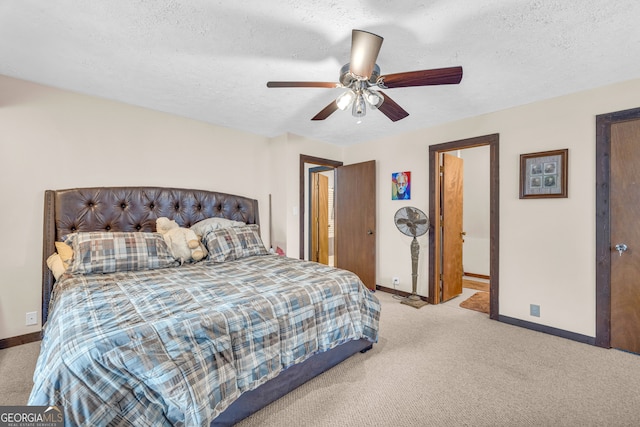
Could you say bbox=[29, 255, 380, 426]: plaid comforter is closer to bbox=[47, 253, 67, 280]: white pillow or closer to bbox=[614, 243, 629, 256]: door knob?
bbox=[47, 253, 67, 280]: white pillow


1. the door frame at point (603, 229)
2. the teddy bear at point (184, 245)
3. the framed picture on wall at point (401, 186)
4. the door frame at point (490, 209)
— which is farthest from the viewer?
the framed picture on wall at point (401, 186)

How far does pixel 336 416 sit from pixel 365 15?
2.27 meters

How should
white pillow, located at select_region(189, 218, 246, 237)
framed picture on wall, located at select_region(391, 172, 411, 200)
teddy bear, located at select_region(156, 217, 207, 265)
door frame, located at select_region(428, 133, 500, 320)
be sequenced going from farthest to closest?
framed picture on wall, located at select_region(391, 172, 411, 200), door frame, located at select_region(428, 133, 500, 320), white pillow, located at select_region(189, 218, 246, 237), teddy bear, located at select_region(156, 217, 207, 265)

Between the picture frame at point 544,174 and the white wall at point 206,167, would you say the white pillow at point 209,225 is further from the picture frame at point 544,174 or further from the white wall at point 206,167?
the picture frame at point 544,174

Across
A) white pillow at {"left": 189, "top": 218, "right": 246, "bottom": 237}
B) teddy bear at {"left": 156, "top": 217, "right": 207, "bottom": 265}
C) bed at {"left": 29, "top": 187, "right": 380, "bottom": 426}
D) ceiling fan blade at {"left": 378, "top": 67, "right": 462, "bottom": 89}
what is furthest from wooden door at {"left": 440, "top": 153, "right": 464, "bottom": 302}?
teddy bear at {"left": 156, "top": 217, "right": 207, "bottom": 265}

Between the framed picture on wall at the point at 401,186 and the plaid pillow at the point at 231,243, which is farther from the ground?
the framed picture on wall at the point at 401,186

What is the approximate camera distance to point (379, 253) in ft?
13.7

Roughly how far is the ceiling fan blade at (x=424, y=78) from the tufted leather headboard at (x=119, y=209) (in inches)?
92.4

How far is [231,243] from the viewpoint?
275 centimetres

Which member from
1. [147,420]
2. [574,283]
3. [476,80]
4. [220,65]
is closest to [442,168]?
[476,80]

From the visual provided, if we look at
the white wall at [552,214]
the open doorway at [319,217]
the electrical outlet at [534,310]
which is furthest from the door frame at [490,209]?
the open doorway at [319,217]

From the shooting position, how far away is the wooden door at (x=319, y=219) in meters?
5.28

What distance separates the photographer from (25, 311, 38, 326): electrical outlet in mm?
2365

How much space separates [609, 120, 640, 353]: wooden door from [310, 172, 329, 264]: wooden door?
3858mm
